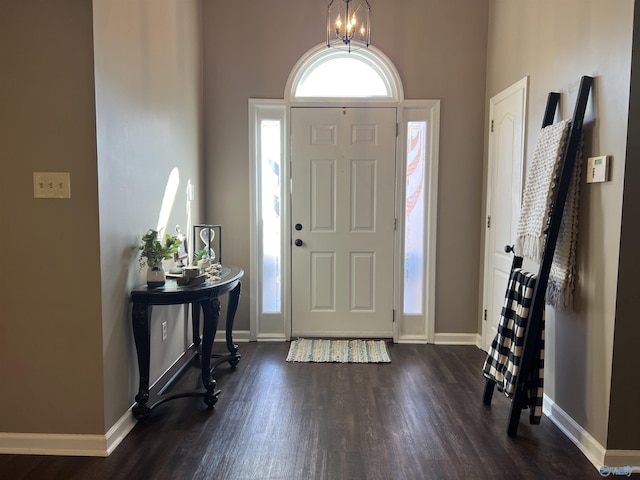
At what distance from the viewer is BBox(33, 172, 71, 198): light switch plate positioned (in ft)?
6.45

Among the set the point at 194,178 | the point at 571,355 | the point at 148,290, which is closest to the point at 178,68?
the point at 194,178

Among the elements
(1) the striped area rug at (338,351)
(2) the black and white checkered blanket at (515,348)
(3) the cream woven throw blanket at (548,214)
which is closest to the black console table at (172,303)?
(1) the striped area rug at (338,351)

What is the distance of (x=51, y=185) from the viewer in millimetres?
1970

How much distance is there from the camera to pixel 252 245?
3672 mm

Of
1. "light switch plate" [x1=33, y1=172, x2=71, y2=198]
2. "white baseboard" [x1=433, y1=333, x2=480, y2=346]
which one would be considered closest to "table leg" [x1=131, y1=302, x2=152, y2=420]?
"light switch plate" [x1=33, y1=172, x2=71, y2=198]

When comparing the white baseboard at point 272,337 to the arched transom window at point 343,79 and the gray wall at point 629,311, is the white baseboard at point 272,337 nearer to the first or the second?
the arched transom window at point 343,79

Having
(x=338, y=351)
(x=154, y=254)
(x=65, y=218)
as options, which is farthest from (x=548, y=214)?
(x=65, y=218)

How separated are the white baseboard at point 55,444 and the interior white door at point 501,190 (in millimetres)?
2778

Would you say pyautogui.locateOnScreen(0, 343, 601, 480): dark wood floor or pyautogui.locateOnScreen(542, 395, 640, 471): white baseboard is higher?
pyautogui.locateOnScreen(542, 395, 640, 471): white baseboard

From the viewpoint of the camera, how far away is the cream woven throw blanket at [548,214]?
7.16 ft

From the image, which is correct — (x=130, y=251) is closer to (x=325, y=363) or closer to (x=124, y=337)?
(x=124, y=337)

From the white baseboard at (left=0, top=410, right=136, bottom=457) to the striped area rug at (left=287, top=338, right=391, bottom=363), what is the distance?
58.8 inches

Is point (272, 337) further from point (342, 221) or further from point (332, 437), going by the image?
point (332, 437)

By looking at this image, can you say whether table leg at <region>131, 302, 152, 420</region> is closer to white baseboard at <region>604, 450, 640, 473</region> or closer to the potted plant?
the potted plant
